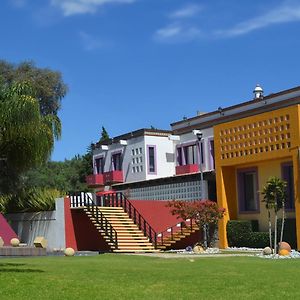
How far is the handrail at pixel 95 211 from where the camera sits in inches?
1250

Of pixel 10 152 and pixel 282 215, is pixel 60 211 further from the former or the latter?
pixel 10 152

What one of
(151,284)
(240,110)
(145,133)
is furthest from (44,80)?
(151,284)

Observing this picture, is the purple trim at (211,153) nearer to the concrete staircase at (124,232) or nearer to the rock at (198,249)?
the concrete staircase at (124,232)

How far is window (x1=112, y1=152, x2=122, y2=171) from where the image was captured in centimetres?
4881

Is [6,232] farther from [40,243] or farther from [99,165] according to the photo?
[99,165]

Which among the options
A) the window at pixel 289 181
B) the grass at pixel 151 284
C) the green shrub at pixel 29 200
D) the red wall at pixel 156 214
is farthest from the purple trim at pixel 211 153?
the grass at pixel 151 284

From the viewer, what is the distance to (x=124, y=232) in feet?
107

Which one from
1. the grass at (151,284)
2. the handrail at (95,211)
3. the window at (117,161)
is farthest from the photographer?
the window at (117,161)

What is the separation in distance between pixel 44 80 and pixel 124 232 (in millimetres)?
17322

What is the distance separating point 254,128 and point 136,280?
19.3m

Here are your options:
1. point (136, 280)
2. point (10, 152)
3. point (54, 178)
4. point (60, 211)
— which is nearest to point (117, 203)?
point (60, 211)

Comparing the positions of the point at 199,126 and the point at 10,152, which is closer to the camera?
the point at 10,152

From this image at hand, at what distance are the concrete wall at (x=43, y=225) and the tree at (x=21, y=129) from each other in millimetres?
12844

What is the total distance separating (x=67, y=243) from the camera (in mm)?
33031
